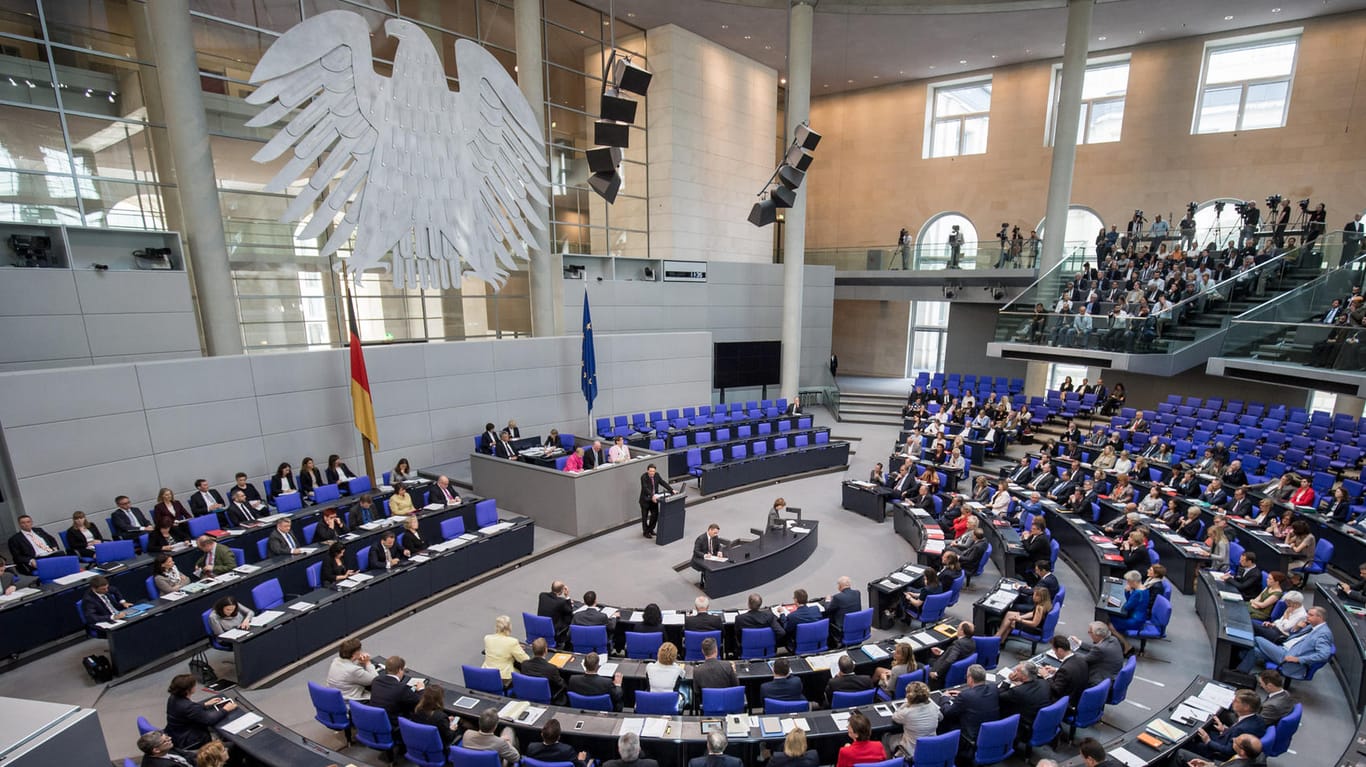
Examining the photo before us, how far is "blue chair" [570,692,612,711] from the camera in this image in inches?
233

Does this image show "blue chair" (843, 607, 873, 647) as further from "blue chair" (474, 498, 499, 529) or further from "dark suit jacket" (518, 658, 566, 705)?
"blue chair" (474, 498, 499, 529)

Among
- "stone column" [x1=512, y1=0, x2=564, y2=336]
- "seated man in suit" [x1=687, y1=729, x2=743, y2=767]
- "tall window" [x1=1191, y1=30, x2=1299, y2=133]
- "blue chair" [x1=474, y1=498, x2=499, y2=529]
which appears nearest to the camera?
"seated man in suit" [x1=687, y1=729, x2=743, y2=767]

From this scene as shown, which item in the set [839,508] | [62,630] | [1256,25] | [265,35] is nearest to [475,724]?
[62,630]

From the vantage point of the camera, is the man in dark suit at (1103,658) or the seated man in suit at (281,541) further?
the seated man in suit at (281,541)

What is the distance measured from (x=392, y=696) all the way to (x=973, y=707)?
525cm

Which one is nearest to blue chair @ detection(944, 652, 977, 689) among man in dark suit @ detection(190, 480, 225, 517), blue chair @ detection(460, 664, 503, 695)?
blue chair @ detection(460, 664, 503, 695)

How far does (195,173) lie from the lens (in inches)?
440

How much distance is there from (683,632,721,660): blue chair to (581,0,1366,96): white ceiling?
17574 mm

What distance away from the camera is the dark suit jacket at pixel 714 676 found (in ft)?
19.8

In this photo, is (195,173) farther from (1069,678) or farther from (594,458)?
(1069,678)

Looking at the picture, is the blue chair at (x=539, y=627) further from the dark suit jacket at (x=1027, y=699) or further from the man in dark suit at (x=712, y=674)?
the dark suit jacket at (x=1027, y=699)

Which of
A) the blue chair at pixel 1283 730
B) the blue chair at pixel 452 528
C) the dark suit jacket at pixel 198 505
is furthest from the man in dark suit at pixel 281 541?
the blue chair at pixel 1283 730

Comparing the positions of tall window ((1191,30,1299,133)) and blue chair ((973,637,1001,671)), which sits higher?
tall window ((1191,30,1299,133))

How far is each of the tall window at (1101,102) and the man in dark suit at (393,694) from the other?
25.9 m
